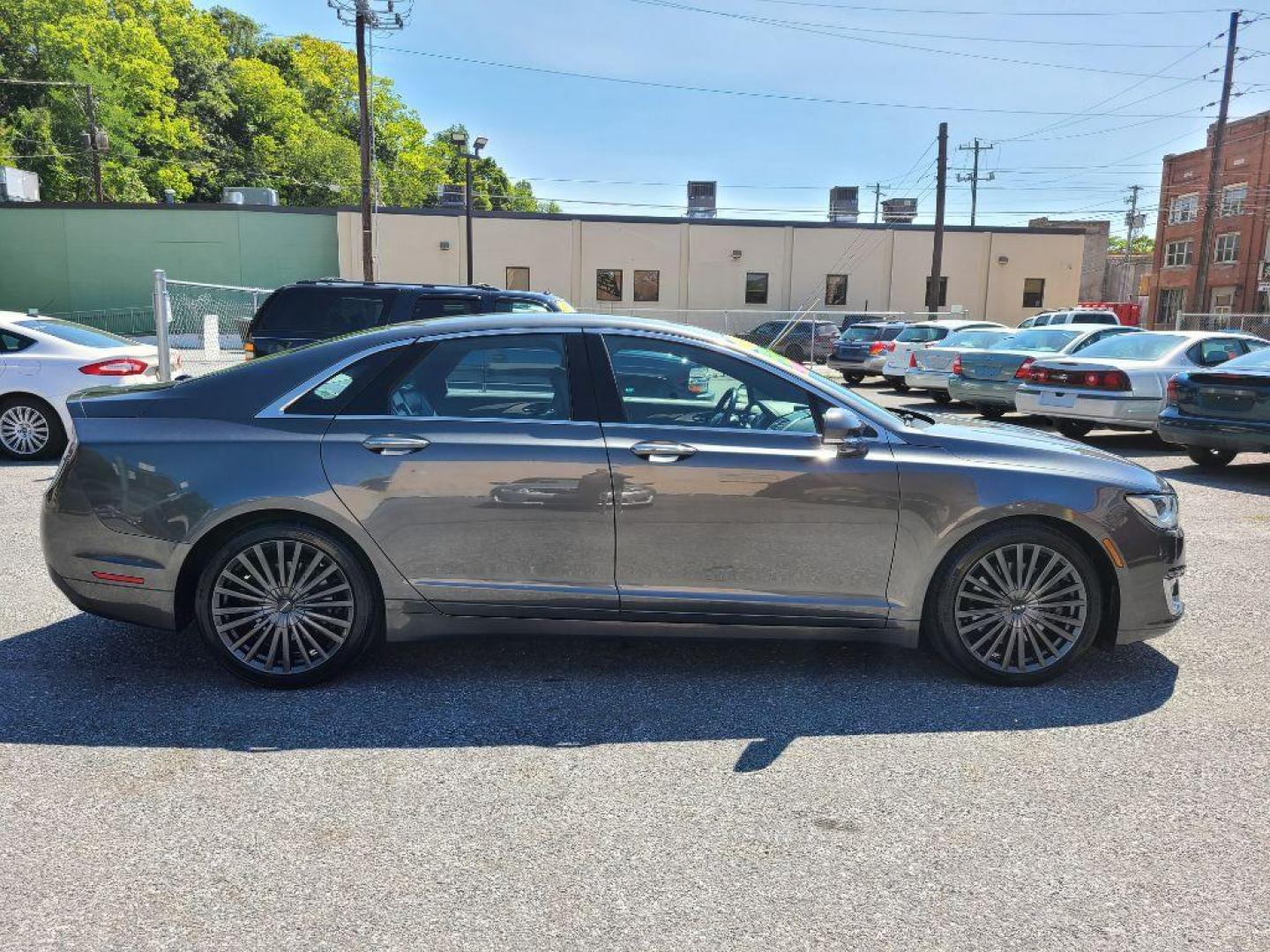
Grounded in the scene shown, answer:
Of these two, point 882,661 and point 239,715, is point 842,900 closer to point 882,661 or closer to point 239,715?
point 882,661

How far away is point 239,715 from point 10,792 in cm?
81

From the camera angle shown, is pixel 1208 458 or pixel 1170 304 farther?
pixel 1170 304

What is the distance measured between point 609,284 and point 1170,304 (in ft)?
105

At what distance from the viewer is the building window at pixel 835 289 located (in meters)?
40.8

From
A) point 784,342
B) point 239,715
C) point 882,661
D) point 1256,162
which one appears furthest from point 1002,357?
point 1256,162

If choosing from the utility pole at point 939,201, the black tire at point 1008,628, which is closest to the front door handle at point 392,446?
the black tire at point 1008,628

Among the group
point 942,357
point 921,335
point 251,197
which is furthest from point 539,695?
point 251,197

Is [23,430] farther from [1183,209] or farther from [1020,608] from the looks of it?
[1183,209]

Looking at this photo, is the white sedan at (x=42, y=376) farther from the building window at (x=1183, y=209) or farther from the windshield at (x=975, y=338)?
the building window at (x=1183, y=209)

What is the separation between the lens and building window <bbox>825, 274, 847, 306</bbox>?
40781mm

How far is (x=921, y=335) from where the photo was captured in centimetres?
2108

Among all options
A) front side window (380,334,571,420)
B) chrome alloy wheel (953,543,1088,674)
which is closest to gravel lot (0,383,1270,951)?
chrome alloy wheel (953,543,1088,674)

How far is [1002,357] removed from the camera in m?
14.3

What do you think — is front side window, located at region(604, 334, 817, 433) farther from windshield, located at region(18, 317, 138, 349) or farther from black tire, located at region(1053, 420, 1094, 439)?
black tire, located at region(1053, 420, 1094, 439)
